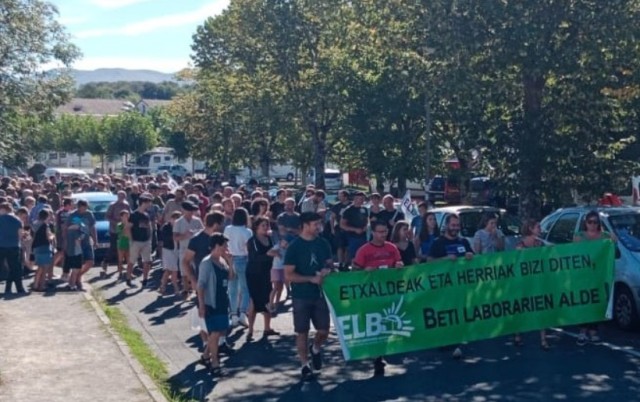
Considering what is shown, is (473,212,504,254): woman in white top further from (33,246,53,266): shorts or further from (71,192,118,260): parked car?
(71,192,118,260): parked car

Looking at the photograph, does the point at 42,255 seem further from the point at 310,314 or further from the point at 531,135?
the point at 531,135

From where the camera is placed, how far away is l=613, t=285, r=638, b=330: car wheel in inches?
555

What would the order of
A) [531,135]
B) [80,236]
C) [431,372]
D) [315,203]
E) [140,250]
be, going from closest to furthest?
[431,372] < [80,236] < [531,135] < [140,250] < [315,203]

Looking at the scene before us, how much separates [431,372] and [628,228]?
477 centimetres

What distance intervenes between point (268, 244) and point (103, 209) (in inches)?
465

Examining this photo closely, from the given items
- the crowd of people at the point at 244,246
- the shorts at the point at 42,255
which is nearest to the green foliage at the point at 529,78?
the crowd of people at the point at 244,246

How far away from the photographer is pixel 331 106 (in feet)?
121

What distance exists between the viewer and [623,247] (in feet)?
47.4

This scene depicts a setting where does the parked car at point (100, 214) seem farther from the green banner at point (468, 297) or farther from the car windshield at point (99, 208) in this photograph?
the green banner at point (468, 297)

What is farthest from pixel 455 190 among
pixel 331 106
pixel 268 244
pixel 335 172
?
pixel 268 244

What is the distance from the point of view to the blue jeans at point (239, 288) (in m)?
13.9

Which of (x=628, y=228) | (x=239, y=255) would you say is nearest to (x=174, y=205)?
(x=239, y=255)

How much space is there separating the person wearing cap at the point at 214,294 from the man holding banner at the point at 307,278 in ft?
2.63

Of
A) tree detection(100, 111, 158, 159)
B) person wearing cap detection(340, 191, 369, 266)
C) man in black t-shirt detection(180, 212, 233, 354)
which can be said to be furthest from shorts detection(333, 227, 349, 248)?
tree detection(100, 111, 158, 159)
